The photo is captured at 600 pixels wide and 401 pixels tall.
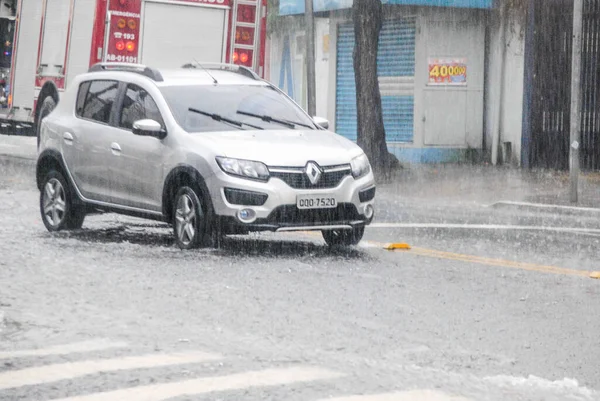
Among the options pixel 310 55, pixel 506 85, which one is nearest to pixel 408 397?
pixel 310 55

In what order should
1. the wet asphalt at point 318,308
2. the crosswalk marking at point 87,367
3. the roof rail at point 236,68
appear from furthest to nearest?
1. the roof rail at point 236,68
2. the wet asphalt at point 318,308
3. the crosswalk marking at point 87,367

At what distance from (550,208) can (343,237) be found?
6.80 metres

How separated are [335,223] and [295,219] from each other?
1.40 ft

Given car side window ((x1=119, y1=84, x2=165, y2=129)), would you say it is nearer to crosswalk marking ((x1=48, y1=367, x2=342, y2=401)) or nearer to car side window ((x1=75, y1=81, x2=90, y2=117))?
car side window ((x1=75, y1=81, x2=90, y2=117))

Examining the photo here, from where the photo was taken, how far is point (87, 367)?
7.17 meters

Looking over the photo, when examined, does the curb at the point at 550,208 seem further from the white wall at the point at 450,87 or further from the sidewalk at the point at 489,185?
the white wall at the point at 450,87

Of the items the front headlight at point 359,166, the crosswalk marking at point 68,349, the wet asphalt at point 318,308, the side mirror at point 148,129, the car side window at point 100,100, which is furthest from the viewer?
the car side window at point 100,100

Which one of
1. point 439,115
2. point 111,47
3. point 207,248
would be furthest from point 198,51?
point 207,248

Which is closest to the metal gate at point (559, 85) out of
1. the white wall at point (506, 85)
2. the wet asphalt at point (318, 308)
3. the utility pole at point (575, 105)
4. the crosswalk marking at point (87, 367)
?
the white wall at point (506, 85)

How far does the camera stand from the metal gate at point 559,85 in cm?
2548

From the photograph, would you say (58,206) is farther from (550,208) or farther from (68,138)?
(550,208)

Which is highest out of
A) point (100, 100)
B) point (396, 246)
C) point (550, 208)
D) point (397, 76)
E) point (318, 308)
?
point (397, 76)

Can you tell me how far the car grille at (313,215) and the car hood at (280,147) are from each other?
0.40 m

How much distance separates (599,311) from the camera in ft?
30.9
